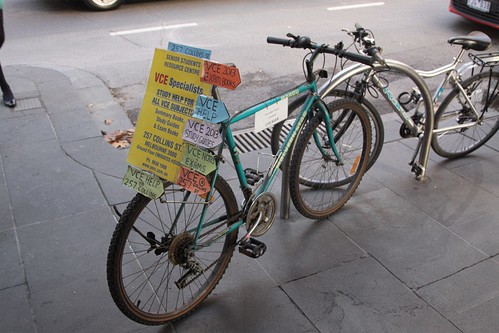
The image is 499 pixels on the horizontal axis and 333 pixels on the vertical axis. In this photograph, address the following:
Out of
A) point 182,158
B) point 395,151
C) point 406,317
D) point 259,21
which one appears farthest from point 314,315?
point 259,21

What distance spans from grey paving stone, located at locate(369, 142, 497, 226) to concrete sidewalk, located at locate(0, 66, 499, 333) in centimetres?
1

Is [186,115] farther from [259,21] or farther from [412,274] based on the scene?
[259,21]

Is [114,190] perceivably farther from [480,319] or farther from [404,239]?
[480,319]

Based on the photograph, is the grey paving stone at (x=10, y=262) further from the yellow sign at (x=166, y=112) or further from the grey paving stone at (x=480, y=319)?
the grey paving stone at (x=480, y=319)

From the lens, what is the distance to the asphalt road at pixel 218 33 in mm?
6699

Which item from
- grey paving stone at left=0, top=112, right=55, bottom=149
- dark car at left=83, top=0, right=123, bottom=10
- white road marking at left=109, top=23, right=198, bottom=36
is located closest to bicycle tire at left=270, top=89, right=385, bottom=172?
grey paving stone at left=0, top=112, right=55, bottom=149

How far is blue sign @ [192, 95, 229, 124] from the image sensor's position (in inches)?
107

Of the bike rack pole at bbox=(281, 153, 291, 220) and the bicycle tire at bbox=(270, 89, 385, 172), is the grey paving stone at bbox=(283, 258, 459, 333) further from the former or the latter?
the bicycle tire at bbox=(270, 89, 385, 172)

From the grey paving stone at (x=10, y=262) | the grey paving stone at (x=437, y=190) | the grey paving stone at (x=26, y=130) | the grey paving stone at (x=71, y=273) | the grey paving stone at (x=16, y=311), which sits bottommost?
the grey paving stone at (x=16, y=311)

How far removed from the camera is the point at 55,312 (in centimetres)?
312

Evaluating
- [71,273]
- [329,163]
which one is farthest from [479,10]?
[71,273]

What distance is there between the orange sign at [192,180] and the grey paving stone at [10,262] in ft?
4.19

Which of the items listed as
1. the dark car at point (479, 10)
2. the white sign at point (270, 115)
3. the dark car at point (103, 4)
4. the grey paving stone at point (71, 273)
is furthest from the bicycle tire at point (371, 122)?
the dark car at point (103, 4)

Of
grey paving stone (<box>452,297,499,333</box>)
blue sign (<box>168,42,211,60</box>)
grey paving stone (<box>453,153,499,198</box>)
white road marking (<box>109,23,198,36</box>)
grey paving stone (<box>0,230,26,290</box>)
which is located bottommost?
grey paving stone (<box>0,230,26,290</box>)
